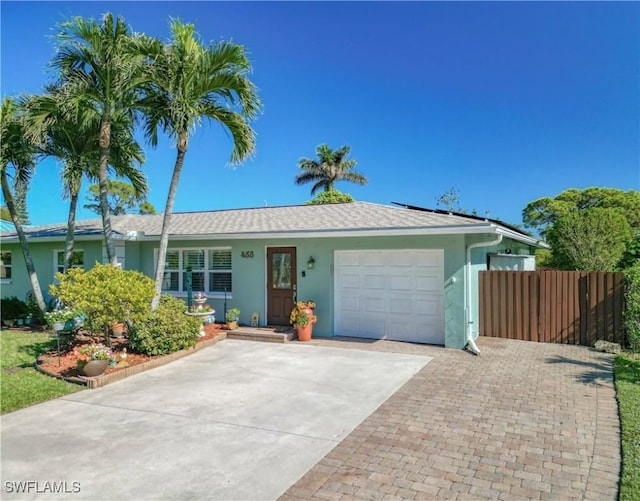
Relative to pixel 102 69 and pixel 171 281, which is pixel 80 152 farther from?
pixel 171 281

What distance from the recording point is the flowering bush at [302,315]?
414 inches

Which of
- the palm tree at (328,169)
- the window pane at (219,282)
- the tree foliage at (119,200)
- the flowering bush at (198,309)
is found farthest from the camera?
the tree foliage at (119,200)

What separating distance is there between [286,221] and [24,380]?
748 cm

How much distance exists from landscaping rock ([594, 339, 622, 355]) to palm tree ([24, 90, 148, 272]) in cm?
1292

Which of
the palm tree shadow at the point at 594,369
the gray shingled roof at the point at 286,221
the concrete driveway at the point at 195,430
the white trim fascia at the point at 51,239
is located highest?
the gray shingled roof at the point at 286,221

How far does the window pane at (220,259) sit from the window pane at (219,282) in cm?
22

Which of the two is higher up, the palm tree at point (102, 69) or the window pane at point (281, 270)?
the palm tree at point (102, 69)

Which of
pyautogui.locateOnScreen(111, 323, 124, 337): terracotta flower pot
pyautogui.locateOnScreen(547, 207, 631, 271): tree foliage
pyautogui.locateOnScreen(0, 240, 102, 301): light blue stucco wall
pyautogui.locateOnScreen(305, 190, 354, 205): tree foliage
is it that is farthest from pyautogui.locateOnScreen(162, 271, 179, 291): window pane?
pyautogui.locateOnScreen(305, 190, 354, 205): tree foliage

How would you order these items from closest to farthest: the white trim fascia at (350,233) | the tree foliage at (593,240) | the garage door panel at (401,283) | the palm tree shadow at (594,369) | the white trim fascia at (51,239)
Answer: the palm tree shadow at (594,369) < the white trim fascia at (350,233) < the garage door panel at (401,283) < the white trim fascia at (51,239) < the tree foliage at (593,240)

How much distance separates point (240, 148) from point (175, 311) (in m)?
4.26

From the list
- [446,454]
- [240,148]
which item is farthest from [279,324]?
[446,454]

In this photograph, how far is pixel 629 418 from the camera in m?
5.12

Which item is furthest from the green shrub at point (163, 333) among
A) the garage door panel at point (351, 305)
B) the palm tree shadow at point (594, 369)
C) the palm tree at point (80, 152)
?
the palm tree shadow at point (594, 369)

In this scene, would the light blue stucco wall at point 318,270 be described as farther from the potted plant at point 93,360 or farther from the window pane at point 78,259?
the potted plant at point 93,360
